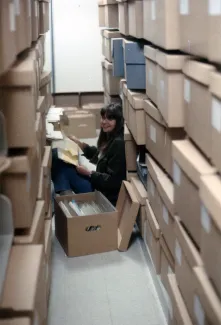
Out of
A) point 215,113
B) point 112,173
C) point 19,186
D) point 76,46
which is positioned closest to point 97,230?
point 112,173

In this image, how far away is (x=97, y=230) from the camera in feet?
8.83

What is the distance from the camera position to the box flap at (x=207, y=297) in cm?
121

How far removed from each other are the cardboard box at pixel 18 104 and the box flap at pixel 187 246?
0.62 metres

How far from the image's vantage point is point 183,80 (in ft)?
5.68

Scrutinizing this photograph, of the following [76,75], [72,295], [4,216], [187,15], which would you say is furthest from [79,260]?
[76,75]

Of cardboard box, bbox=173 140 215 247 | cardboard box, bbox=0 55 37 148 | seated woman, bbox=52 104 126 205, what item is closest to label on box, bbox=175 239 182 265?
cardboard box, bbox=173 140 215 247

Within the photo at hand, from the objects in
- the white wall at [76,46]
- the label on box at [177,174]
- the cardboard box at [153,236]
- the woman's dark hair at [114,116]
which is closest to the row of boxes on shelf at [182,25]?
the label on box at [177,174]

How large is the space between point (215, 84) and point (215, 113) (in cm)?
8

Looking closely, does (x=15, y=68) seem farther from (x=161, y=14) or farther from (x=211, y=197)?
(x=211, y=197)

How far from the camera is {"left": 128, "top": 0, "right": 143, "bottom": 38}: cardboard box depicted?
8.07 feet

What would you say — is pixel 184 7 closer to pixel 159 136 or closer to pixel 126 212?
pixel 159 136

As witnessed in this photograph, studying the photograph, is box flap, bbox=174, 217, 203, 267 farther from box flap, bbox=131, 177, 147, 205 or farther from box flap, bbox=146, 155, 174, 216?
box flap, bbox=131, 177, 147, 205

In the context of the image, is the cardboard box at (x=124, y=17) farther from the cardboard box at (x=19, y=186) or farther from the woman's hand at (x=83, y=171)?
the cardboard box at (x=19, y=186)

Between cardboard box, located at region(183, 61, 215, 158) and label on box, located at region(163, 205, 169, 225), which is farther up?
cardboard box, located at region(183, 61, 215, 158)
